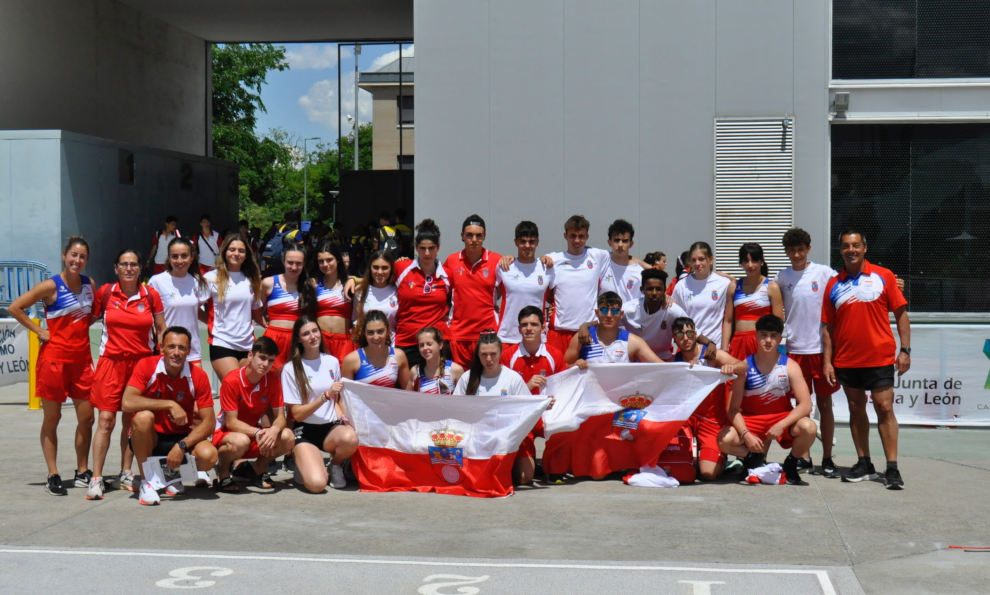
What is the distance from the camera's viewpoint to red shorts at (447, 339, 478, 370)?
9383 millimetres

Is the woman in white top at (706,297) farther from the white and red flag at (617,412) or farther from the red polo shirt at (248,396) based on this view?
the red polo shirt at (248,396)

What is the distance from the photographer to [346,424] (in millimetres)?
8625

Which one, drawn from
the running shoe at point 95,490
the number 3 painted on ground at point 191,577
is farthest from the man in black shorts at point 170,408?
the number 3 painted on ground at point 191,577

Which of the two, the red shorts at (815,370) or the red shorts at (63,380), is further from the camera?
the red shorts at (815,370)

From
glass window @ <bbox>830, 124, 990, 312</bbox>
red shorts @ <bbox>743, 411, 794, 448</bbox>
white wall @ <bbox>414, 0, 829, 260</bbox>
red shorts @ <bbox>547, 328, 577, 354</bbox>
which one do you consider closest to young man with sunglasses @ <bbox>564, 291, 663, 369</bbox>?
red shorts @ <bbox>547, 328, 577, 354</bbox>

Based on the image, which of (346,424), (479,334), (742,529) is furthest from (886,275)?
(346,424)

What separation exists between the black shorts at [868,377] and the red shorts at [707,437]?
105 centimetres

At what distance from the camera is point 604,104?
47.8 ft

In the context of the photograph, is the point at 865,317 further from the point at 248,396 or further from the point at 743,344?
the point at 248,396

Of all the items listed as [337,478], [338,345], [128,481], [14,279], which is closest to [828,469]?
[337,478]

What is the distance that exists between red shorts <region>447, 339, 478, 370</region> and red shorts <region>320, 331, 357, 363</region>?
33.3 inches

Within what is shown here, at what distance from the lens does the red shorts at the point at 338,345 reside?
9.30 metres

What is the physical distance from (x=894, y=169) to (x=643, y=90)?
348 cm

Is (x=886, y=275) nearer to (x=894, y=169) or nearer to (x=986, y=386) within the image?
(x=986, y=386)
